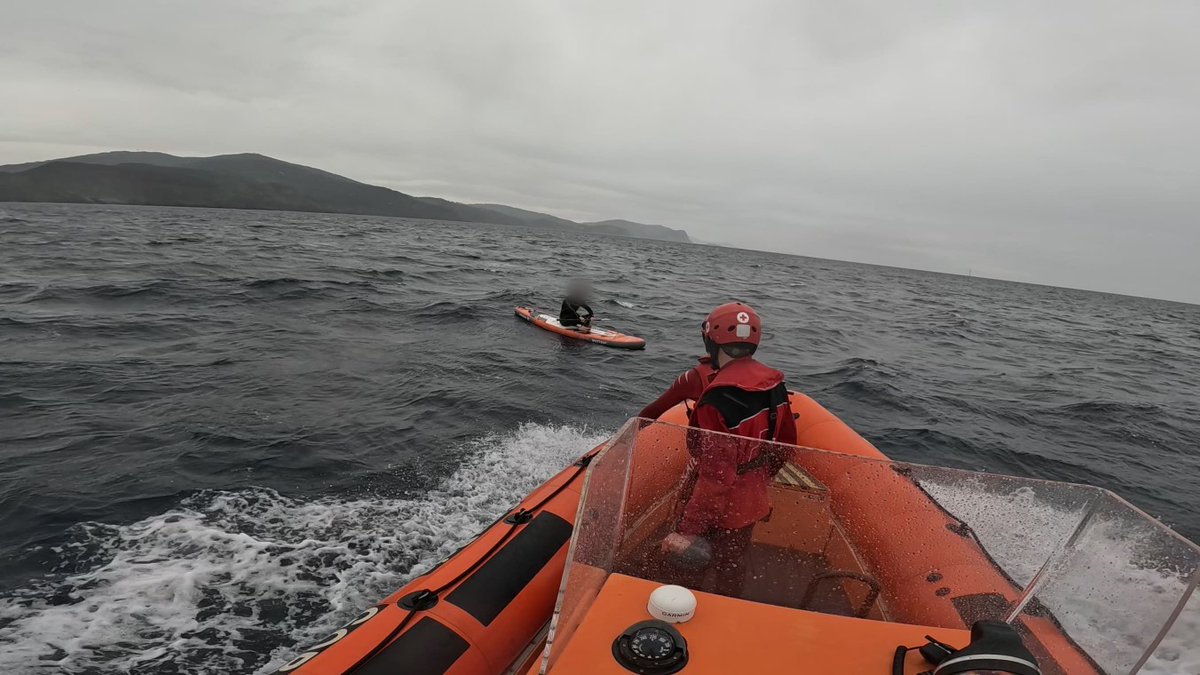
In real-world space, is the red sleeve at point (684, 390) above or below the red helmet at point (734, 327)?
below

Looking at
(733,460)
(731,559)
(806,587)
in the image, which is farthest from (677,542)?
(806,587)

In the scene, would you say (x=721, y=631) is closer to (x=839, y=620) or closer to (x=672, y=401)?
(x=839, y=620)

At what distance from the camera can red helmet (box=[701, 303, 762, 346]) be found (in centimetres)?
303

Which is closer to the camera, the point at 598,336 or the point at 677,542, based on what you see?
the point at 677,542

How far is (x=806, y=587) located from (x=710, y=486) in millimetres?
589

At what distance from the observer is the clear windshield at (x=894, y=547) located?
6.00 ft

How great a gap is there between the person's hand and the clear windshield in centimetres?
3

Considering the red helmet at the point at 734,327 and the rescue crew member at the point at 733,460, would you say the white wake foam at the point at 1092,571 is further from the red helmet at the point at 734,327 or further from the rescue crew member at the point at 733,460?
the red helmet at the point at 734,327

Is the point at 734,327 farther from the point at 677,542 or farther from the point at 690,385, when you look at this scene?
the point at 677,542

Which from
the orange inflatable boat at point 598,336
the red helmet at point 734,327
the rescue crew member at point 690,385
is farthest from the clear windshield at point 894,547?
the orange inflatable boat at point 598,336

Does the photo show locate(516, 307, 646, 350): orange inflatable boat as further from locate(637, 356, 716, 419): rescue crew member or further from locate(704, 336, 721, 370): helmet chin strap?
locate(704, 336, 721, 370): helmet chin strap

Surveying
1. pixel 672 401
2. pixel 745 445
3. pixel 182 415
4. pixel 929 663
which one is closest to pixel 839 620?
pixel 929 663

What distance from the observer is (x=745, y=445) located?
2.54 metres

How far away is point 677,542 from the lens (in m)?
2.46
